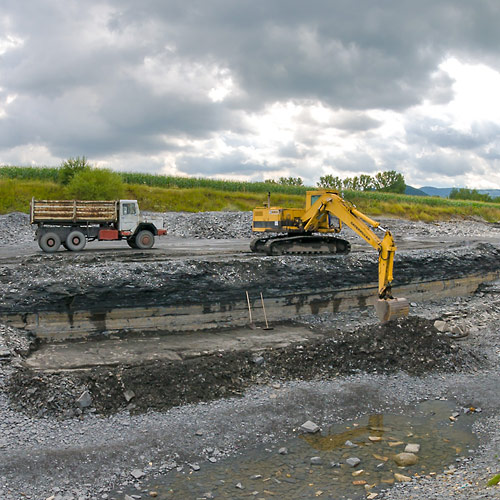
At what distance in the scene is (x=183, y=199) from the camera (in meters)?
42.9

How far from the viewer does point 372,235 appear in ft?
49.2

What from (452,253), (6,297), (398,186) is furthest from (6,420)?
(398,186)

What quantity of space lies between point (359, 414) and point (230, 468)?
306cm

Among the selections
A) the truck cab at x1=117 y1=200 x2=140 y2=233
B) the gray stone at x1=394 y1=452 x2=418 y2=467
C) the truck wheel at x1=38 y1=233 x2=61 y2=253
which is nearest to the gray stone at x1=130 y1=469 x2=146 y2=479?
the gray stone at x1=394 y1=452 x2=418 y2=467

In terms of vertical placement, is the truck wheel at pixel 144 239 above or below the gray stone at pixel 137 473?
above

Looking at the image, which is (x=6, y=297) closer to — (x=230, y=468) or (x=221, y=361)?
(x=221, y=361)

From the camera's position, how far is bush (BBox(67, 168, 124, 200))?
35188mm

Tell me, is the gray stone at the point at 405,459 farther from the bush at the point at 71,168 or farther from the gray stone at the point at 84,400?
the bush at the point at 71,168

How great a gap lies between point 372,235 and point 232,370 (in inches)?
256

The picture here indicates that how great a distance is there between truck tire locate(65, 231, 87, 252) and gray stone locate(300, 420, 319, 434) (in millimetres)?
13640

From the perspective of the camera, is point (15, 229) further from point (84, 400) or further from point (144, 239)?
point (84, 400)

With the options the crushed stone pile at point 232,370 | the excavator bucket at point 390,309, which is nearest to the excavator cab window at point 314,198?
the excavator bucket at point 390,309

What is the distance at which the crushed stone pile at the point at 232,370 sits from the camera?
30.9 ft

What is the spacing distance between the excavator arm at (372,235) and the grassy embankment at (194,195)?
2368cm
